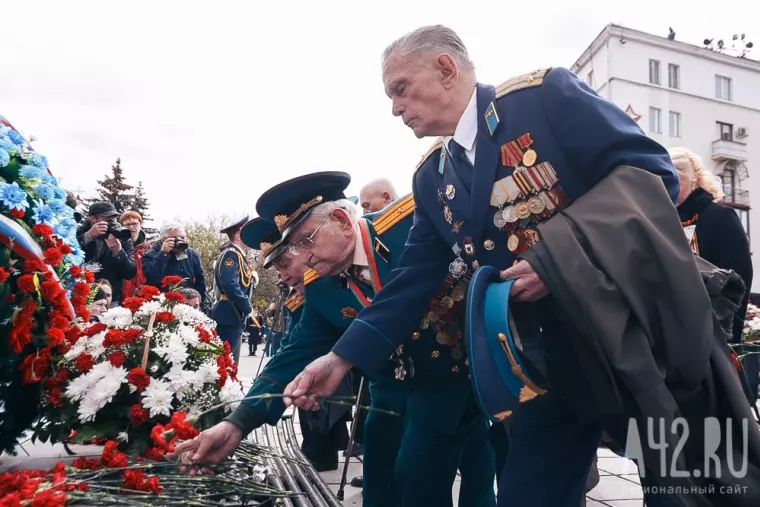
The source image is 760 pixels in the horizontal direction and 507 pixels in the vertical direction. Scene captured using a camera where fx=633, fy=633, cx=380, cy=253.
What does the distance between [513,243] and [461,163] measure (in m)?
0.39

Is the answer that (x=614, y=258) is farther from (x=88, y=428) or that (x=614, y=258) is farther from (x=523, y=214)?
(x=88, y=428)

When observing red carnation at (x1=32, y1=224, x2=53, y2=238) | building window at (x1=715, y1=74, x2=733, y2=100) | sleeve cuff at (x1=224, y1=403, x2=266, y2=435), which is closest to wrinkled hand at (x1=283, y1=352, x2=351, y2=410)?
sleeve cuff at (x1=224, y1=403, x2=266, y2=435)

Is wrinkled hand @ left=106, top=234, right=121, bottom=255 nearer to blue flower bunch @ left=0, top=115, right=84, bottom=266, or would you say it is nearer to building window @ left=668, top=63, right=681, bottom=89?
blue flower bunch @ left=0, top=115, right=84, bottom=266

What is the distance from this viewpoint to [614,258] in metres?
1.43

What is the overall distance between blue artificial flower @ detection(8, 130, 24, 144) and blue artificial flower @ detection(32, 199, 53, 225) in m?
0.26

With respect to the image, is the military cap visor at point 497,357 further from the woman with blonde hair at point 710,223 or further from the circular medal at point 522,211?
the woman with blonde hair at point 710,223

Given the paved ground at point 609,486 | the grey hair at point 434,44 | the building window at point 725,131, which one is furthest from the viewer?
the building window at point 725,131

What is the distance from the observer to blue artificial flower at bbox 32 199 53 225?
2.65 m

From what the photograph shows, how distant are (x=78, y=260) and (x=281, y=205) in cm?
105

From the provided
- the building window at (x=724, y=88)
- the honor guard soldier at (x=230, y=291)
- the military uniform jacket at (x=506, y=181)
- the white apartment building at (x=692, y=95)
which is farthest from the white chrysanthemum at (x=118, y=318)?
the building window at (x=724, y=88)

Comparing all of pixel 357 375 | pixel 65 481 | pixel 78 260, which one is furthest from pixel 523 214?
pixel 357 375

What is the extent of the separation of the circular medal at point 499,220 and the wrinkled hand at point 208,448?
1.16 metres

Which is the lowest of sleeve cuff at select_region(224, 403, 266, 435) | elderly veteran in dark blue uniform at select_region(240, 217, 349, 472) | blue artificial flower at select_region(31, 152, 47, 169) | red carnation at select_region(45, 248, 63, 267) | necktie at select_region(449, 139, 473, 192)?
elderly veteran in dark blue uniform at select_region(240, 217, 349, 472)

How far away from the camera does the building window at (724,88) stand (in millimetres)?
33469
